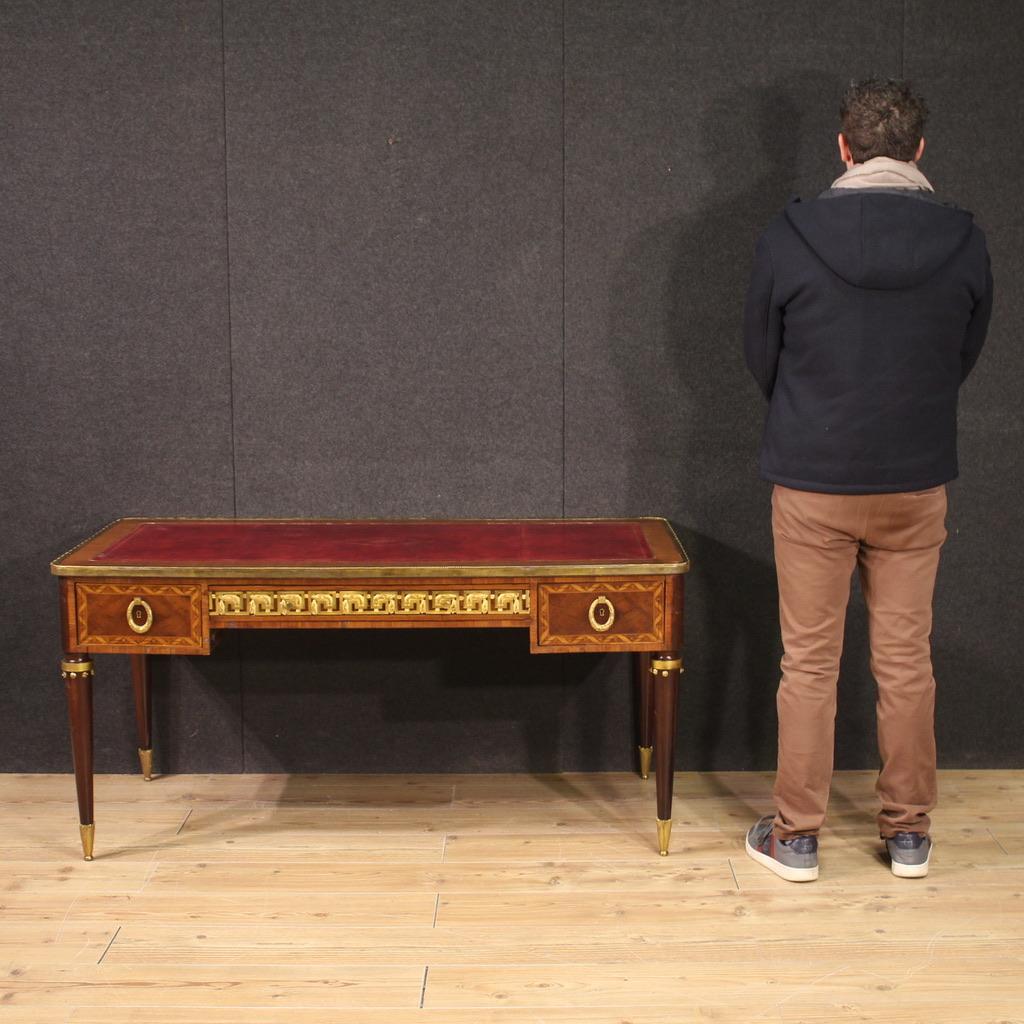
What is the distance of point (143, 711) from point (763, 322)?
191 centimetres

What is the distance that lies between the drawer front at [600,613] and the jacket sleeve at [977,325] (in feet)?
2.79

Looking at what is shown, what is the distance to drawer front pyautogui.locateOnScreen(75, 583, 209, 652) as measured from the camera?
3.03 meters

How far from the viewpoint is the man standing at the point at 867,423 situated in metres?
2.78

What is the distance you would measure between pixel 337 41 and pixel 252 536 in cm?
126

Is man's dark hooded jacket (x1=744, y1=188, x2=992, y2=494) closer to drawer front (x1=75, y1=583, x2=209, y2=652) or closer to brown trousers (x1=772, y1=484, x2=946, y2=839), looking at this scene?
brown trousers (x1=772, y1=484, x2=946, y2=839)

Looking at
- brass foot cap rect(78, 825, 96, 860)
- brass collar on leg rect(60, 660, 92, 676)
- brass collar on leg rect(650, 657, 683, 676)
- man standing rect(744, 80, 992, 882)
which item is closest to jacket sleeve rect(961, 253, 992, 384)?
man standing rect(744, 80, 992, 882)

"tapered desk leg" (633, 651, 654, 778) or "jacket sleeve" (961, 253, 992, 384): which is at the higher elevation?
"jacket sleeve" (961, 253, 992, 384)

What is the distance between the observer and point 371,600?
3021 millimetres

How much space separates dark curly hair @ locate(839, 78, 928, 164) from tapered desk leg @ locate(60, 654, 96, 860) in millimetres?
2064

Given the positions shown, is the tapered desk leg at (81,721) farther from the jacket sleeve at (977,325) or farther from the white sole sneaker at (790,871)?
the jacket sleeve at (977,325)

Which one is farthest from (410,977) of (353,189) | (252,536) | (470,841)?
(353,189)

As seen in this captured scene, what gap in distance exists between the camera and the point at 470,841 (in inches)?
128

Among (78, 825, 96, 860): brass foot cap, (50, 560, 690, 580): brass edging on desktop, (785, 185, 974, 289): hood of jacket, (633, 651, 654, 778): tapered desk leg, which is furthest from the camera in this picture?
(633, 651, 654, 778): tapered desk leg

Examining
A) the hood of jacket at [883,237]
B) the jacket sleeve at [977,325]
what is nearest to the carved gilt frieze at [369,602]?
the hood of jacket at [883,237]
